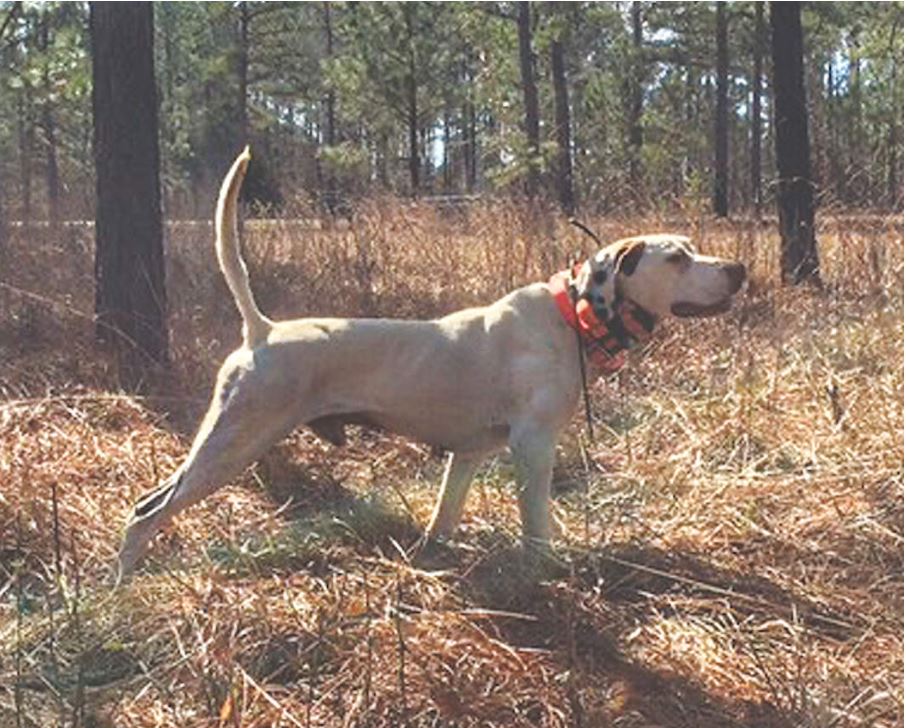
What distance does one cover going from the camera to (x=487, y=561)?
3906mm

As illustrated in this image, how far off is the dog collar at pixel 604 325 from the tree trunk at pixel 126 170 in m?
3.32

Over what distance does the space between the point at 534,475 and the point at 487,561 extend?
0.32 meters

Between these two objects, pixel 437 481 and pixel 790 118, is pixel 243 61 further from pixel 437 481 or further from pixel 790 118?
pixel 437 481

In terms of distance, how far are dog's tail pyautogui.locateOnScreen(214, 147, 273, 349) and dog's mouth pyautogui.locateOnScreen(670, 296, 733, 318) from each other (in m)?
1.35

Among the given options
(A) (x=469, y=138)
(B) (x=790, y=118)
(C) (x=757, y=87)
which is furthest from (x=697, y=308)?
(A) (x=469, y=138)

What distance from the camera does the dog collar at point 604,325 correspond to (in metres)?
4.06

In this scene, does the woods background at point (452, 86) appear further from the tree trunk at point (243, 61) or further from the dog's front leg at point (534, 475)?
the dog's front leg at point (534, 475)

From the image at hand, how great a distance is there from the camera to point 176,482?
13.3ft

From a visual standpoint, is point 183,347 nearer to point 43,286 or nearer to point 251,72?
point 43,286

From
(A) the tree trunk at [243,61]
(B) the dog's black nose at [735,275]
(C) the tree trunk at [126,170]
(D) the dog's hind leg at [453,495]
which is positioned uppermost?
(A) the tree trunk at [243,61]

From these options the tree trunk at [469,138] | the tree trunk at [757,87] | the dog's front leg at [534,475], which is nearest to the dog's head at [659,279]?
the dog's front leg at [534,475]

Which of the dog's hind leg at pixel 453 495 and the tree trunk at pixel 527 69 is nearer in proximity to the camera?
the dog's hind leg at pixel 453 495

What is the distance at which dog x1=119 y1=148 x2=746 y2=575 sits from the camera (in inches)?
157

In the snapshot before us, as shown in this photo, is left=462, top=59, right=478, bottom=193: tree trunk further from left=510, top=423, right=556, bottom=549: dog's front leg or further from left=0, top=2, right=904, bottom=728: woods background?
left=510, top=423, right=556, bottom=549: dog's front leg
